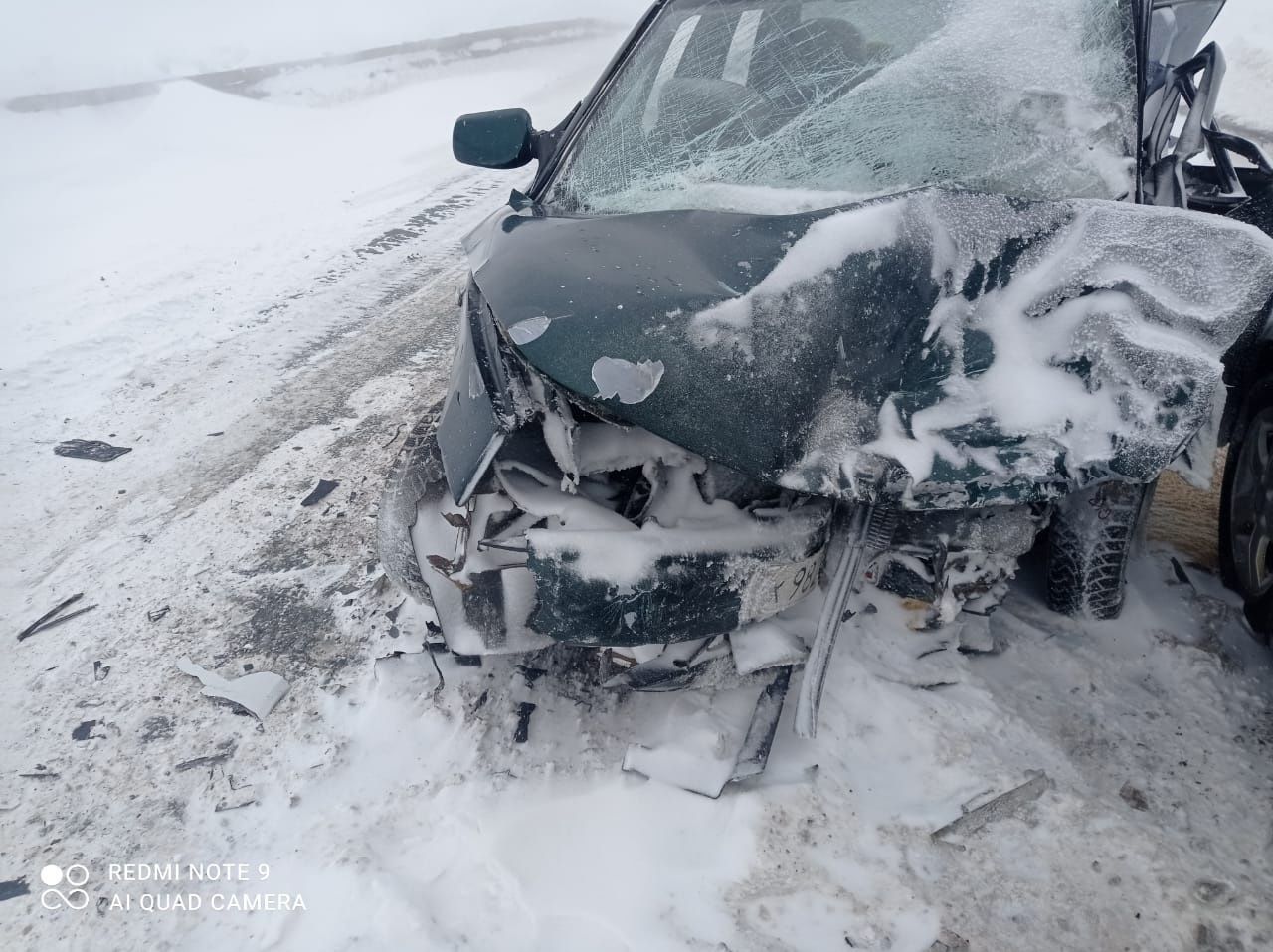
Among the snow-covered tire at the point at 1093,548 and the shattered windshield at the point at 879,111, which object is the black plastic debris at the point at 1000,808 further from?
the shattered windshield at the point at 879,111

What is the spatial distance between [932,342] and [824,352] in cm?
26

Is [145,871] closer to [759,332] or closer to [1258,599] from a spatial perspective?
[759,332]

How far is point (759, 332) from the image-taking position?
168 centimetres

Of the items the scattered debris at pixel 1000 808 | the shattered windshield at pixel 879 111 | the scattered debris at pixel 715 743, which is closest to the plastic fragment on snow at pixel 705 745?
the scattered debris at pixel 715 743

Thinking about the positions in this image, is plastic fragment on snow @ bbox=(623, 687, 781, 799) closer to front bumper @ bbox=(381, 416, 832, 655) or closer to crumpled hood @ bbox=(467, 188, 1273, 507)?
front bumper @ bbox=(381, 416, 832, 655)

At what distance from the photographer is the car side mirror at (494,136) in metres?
2.81

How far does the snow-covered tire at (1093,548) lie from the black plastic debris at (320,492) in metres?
2.92

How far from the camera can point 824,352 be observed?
5.55 ft

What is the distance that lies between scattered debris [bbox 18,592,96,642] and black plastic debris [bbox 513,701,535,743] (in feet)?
6.07

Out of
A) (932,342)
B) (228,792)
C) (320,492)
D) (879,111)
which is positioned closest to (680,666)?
(932,342)

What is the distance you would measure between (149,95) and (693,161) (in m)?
14.8

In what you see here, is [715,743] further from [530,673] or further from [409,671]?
[409,671]

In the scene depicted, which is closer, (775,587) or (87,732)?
(775,587)

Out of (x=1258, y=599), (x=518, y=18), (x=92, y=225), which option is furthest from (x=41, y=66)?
(x=1258, y=599)
